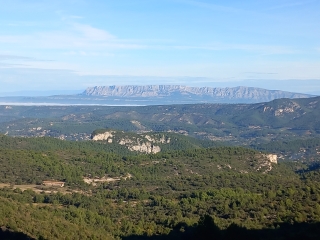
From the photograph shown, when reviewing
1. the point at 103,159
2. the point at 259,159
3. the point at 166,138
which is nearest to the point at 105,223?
the point at 103,159

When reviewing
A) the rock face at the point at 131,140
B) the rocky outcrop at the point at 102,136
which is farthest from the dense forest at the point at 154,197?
the rocky outcrop at the point at 102,136

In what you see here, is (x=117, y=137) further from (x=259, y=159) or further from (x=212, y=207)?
(x=212, y=207)

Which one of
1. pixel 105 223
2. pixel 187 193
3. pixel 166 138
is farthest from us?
pixel 166 138

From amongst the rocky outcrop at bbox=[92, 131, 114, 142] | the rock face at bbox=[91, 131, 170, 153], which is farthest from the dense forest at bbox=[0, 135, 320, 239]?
the rocky outcrop at bbox=[92, 131, 114, 142]

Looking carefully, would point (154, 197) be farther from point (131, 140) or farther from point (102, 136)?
point (102, 136)

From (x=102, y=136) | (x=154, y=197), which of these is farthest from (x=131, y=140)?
(x=154, y=197)

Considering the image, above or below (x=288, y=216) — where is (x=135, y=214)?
below

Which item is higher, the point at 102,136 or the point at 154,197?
the point at 154,197

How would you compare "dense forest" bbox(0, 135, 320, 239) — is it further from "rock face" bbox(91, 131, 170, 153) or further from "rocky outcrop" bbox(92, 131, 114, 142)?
"rocky outcrop" bbox(92, 131, 114, 142)
